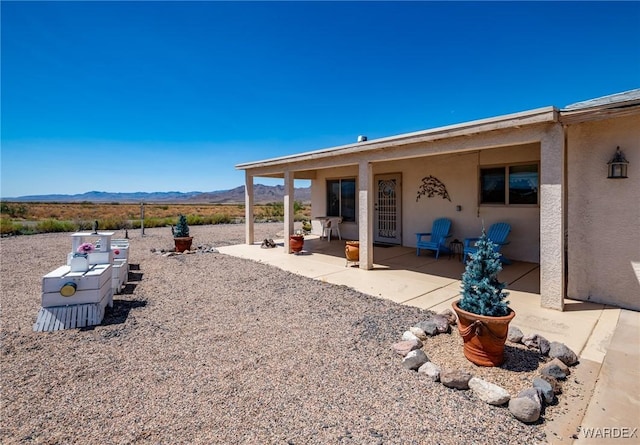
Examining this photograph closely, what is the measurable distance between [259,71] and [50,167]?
156 feet

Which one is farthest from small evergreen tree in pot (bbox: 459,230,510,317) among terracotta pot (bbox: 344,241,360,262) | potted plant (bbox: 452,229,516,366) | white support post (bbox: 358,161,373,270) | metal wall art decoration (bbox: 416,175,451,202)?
metal wall art decoration (bbox: 416,175,451,202)

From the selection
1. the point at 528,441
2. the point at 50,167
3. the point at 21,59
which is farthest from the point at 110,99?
the point at 50,167

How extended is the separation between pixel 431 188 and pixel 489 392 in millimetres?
6852

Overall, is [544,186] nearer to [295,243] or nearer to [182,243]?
[295,243]

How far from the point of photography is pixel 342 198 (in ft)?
36.8

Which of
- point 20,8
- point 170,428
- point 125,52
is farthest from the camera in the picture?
point 125,52

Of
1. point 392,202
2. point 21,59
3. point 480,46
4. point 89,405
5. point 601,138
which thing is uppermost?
point 480,46

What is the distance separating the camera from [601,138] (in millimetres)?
4098

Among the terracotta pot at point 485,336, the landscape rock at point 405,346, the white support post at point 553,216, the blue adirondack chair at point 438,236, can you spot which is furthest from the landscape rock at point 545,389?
the blue adirondack chair at point 438,236

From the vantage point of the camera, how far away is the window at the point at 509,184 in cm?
675

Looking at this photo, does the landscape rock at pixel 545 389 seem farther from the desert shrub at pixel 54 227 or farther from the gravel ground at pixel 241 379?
the desert shrub at pixel 54 227

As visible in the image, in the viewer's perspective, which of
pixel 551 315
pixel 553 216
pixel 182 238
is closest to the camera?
pixel 551 315

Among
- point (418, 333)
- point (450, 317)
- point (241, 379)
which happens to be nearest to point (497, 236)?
point (450, 317)

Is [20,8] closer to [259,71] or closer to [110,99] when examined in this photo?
[259,71]
